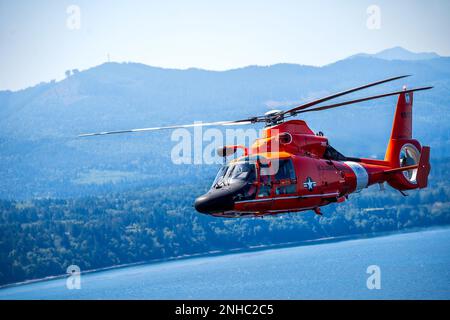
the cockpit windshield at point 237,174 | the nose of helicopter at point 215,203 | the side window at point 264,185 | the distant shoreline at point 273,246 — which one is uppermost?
the cockpit windshield at point 237,174

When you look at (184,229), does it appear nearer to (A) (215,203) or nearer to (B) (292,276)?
(B) (292,276)

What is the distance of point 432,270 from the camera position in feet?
330

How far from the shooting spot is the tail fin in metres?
32.1

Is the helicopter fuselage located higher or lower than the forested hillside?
higher

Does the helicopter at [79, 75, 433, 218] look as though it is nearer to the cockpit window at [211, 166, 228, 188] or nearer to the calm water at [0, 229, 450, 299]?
the cockpit window at [211, 166, 228, 188]

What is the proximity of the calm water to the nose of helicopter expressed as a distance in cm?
5830

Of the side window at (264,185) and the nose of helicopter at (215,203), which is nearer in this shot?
the nose of helicopter at (215,203)

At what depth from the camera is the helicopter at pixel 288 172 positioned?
1003 inches

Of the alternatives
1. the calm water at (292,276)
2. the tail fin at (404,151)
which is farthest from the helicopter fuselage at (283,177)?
the calm water at (292,276)

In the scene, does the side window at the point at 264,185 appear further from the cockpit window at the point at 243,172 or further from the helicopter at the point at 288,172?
the cockpit window at the point at 243,172

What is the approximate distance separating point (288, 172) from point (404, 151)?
9.24 metres

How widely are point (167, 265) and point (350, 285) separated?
48.2 metres

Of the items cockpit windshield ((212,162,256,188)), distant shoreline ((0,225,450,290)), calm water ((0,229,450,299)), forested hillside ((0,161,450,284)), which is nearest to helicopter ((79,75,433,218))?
cockpit windshield ((212,162,256,188))

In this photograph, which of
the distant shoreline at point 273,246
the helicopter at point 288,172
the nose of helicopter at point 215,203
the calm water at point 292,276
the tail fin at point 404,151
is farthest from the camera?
the distant shoreline at point 273,246
